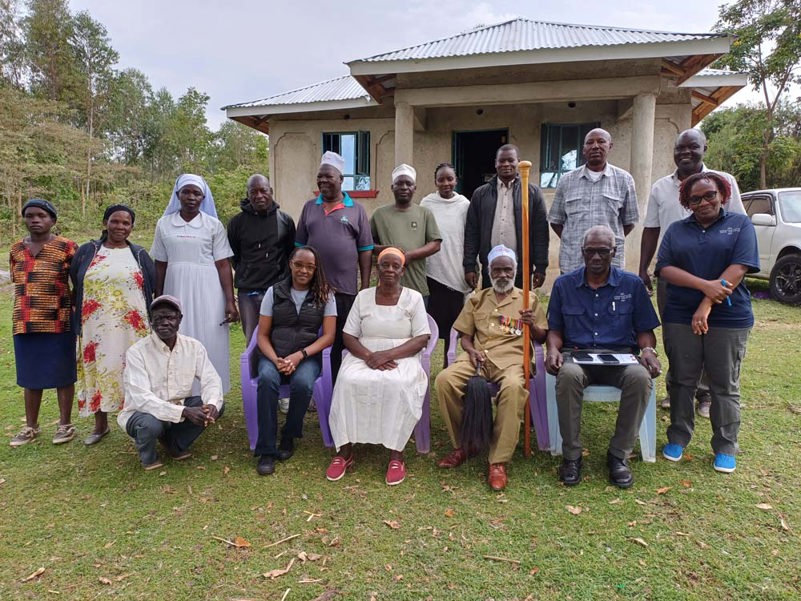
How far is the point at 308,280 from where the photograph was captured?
3.54 meters

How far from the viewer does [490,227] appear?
4094 mm

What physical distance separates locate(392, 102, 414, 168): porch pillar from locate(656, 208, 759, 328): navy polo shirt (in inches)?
239

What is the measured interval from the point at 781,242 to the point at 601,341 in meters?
7.07

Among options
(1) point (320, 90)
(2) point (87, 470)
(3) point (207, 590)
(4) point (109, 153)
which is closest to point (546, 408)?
(3) point (207, 590)

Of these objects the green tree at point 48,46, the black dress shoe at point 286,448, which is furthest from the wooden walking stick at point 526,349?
the green tree at point 48,46

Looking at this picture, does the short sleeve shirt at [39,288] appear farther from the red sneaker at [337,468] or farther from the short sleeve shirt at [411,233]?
the short sleeve shirt at [411,233]

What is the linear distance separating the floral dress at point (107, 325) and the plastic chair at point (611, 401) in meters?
2.88

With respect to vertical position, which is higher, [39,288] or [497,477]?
[39,288]

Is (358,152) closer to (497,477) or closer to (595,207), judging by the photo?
(595,207)

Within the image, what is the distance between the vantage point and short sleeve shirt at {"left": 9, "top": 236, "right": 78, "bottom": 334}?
3484 millimetres

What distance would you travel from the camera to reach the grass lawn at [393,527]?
7.27ft

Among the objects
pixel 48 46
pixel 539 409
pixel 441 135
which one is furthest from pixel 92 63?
pixel 539 409

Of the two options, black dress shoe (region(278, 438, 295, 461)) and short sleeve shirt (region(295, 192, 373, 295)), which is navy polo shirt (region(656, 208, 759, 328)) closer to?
short sleeve shirt (region(295, 192, 373, 295))

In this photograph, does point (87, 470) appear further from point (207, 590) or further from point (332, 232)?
point (332, 232)
